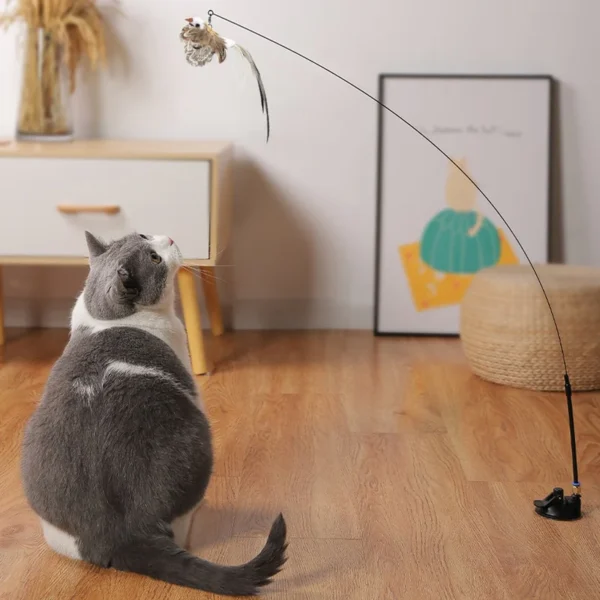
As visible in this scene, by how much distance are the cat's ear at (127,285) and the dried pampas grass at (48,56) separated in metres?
1.37

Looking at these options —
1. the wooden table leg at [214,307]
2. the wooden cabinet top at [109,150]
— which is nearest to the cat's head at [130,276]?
the wooden cabinet top at [109,150]

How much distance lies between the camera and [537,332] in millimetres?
2662

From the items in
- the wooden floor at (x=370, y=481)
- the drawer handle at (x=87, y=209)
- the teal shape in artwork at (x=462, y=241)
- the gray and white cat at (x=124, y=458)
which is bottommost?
the wooden floor at (x=370, y=481)

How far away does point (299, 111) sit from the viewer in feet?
10.5

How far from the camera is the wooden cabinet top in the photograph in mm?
2684

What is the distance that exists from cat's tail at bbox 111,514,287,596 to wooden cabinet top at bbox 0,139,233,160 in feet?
4.50

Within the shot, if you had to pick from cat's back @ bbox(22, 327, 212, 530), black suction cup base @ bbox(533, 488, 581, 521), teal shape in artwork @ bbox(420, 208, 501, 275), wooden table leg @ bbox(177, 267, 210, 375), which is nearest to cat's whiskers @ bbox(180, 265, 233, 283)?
wooden table leg @ bbox(177, 267, 210, 375)

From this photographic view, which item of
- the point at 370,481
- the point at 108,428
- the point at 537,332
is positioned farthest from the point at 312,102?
the point at 108,428

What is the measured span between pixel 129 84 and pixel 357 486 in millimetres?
1672

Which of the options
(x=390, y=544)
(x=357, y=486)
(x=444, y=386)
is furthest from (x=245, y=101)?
(x=390, y=544)

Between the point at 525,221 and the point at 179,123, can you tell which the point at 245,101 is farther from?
the point at 525,221

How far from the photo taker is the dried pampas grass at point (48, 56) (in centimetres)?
292

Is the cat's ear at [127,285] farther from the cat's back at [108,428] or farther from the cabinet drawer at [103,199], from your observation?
the cabinet drawer at [103,199]

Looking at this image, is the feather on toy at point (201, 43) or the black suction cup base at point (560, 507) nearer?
the feather on toy at point (201, 43)
